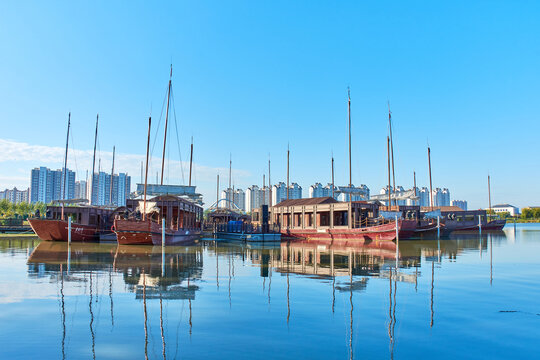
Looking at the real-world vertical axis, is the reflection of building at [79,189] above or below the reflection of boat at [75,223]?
above

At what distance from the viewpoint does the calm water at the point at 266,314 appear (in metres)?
6.72

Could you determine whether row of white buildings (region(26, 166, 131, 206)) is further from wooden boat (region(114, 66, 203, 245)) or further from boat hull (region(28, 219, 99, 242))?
wooden boat (region(114, 66, 203, 245))

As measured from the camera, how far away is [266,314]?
918 cm

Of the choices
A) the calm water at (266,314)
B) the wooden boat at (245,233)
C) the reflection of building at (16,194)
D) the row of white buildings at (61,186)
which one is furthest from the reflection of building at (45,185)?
the calm water at (266,314)

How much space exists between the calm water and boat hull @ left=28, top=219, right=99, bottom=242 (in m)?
23.6

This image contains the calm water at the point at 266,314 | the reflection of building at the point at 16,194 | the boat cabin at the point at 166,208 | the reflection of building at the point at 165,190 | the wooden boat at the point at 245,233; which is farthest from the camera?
the reflection of building at the point at 16,194

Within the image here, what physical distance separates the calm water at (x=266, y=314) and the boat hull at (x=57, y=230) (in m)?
23.6

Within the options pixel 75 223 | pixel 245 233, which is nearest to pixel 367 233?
pixel 245 233

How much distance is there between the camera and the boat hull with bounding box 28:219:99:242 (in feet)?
120

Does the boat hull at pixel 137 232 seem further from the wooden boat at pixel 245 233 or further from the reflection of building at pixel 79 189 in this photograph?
the reflection of building at pixel 79 189

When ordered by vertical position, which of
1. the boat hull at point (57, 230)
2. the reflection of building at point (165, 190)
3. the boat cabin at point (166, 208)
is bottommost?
the boat hull at point (57, 230)

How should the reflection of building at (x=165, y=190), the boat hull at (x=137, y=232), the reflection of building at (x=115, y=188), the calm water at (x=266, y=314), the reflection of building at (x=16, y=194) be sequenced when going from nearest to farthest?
the calm water at (x=266, y=314), the boat hull at (x=137, y=232), the reflection of building at (x=165, y=190), the reflection of building at (x=115, y=188), the reflection of building at (x=16, y=194)

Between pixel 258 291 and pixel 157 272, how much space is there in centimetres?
536

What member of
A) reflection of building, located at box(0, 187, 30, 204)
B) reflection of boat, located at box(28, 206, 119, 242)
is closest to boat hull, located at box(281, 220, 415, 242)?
reflection of boat, located at box(28, 206, 119, 242)
